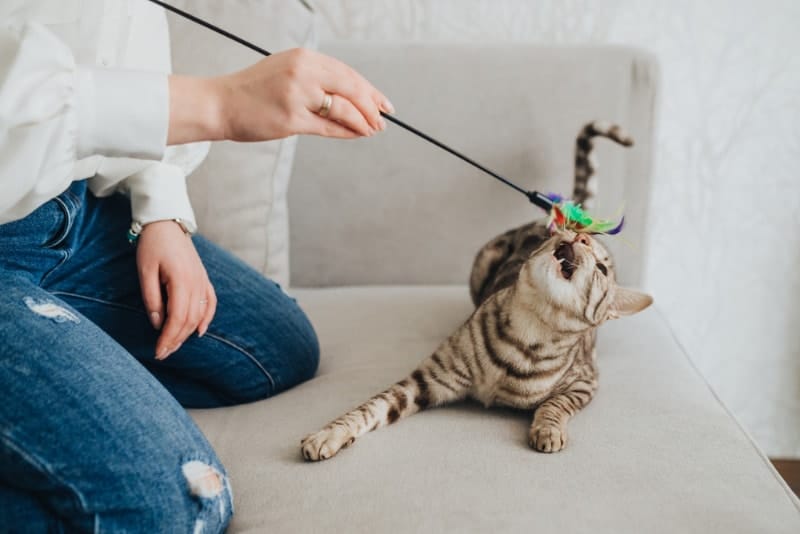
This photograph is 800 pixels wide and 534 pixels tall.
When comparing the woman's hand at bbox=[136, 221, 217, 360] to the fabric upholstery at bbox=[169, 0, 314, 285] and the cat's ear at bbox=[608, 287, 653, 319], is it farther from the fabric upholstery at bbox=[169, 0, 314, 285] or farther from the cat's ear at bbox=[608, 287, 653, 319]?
the cat's ear at bbox=[608, 287, 653, 319]

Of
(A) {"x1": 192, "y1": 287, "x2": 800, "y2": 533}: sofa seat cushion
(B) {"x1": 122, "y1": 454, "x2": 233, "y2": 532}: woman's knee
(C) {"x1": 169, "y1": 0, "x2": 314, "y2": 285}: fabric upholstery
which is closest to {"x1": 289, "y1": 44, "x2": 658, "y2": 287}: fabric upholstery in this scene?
(C) {"x1": 169, "y1": 0, "x2": 314, "y2": 285}: fabric upholstery

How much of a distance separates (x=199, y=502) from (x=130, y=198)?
1.69 ft

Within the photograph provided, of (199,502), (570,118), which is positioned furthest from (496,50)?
(199,502)

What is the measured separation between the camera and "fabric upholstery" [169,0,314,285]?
1.46 metres

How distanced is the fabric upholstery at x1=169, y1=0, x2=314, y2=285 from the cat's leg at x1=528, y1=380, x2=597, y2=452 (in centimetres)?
66

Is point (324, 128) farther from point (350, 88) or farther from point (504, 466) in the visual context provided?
point (504, 466)

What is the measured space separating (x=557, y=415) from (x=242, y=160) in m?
0.77

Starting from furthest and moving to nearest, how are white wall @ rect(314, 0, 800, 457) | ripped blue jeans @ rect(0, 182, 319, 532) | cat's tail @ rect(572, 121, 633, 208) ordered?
white wall @ rect(314, 0, 800, 457) < cat's tail @ rect(572, 121, 633, 208) < ripped blue jeans @ rect(0, 182, 319, 532)

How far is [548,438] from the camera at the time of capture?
96cm

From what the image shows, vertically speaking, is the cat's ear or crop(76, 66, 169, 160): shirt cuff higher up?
crop(76, 66, 169, 160): shirt cuff

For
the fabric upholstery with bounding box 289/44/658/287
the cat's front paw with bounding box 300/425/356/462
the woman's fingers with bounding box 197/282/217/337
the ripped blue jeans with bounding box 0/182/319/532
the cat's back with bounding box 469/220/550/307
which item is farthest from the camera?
the fabric upholstery with bounding box 289/44/658/287

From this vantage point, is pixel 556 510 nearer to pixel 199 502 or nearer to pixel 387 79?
pixel 199 502

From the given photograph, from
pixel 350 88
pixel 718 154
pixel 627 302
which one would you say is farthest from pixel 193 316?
pixel 718 154

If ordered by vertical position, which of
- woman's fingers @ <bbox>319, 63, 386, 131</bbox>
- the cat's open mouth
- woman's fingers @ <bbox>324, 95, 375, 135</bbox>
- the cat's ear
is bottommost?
the cat's ear
